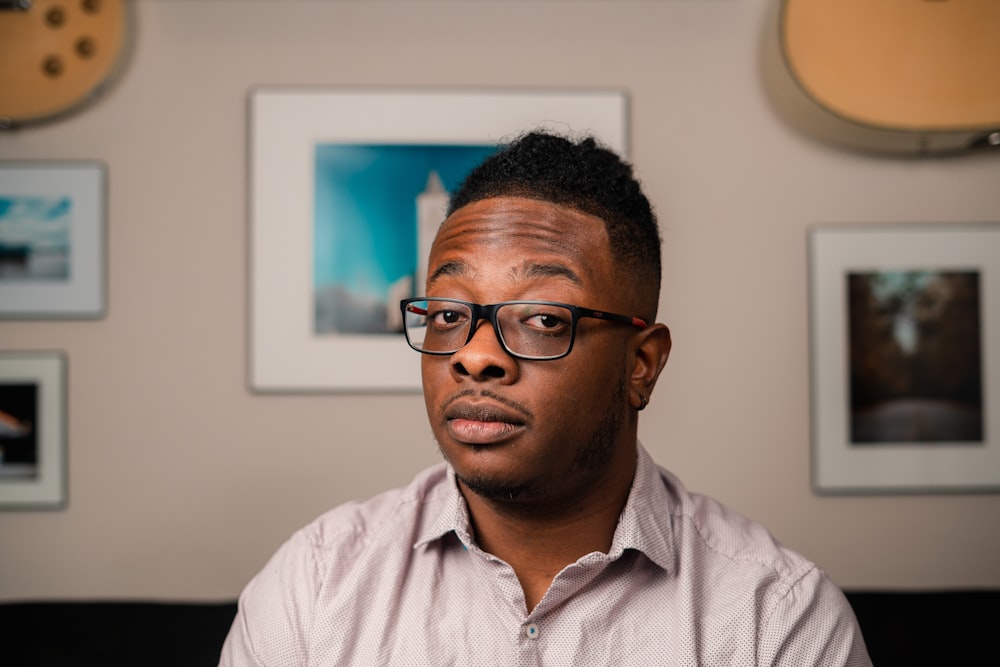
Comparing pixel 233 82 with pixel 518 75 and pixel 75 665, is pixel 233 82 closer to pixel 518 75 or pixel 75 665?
pixel 518 75

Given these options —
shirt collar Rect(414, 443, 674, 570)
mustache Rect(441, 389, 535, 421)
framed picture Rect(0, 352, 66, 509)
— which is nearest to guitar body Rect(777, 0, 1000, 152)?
shirt collar Rect(414, 443, 674, 570)

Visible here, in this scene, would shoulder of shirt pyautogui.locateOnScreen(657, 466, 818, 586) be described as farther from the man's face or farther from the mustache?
the mustache

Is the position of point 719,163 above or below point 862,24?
below

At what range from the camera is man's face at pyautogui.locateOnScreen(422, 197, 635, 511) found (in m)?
1.10

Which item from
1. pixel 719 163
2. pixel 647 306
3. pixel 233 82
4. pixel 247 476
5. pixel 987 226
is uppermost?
pixel 233 82

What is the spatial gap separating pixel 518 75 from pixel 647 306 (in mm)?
1023

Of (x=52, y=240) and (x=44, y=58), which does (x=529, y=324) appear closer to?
(x=52, y=240)

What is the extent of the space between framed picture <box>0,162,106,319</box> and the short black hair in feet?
3.82

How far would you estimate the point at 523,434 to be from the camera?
43.2 inches

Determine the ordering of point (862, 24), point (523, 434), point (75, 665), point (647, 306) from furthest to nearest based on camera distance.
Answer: point (862, 24) → point (75, 665) → point (647, 306) → point (523, 434)

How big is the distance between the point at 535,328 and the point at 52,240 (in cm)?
149

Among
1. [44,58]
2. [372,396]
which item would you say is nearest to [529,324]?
[372,396]

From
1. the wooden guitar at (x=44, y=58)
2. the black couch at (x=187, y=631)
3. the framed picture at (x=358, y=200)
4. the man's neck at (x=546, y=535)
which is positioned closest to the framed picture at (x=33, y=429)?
the black couch at (x=187, y=631)

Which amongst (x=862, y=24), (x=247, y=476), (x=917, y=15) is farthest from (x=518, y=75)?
(x=247, y=476)
